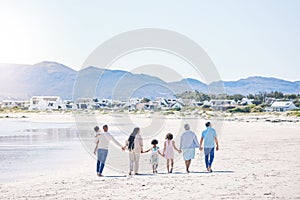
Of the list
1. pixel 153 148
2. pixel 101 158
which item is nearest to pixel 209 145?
pixel 153 148

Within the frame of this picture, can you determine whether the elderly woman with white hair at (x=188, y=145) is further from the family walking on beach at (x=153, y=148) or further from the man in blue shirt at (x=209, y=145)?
the man in blue shirt at (x=209, y=145)

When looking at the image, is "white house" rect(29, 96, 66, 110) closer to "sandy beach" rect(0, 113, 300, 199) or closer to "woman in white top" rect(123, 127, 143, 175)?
"sandy beach" rect(0, 113, 300, 199)

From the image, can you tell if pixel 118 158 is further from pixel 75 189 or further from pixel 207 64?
pixel 207 64

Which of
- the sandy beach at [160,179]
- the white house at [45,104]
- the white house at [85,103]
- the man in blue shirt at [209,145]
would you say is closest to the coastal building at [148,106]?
the white house at [85,103]

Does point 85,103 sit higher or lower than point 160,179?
higher

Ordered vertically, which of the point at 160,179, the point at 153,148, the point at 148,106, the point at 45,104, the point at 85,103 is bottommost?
the point at 160,179

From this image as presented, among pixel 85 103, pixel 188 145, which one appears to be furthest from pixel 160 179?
pixel 85 103

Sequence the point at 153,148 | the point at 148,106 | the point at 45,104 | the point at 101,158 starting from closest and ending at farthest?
the point at 101,158, the point at 153,148, the point at 148,106, the point at 45,104

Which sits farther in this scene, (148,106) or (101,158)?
(148,106)

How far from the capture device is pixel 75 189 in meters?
9.16

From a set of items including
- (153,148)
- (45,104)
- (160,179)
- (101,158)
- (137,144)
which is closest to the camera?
(160,179)

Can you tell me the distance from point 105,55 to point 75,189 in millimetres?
15424

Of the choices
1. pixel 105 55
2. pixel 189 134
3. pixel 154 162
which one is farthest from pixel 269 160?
pixel 105 55

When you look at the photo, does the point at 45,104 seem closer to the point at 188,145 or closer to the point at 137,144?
the point at 137,144
